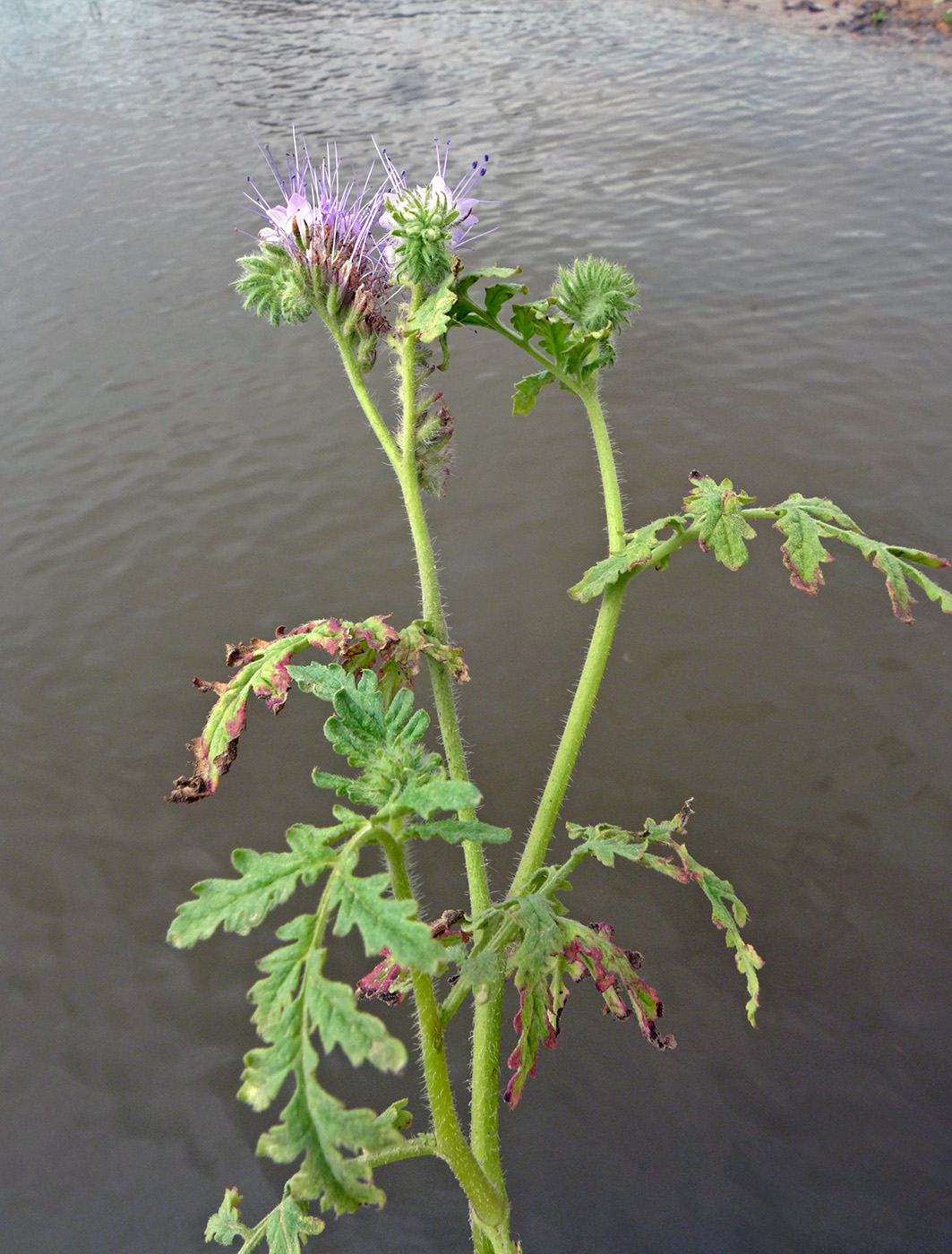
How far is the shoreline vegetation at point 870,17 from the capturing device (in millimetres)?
10203

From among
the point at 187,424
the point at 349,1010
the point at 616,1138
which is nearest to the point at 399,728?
the point at 349,1010

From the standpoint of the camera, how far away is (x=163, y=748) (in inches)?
125

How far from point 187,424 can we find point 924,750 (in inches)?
148

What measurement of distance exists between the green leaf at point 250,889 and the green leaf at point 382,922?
0.06 metres

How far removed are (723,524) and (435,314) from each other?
2.49ft

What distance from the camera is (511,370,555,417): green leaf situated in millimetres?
2293

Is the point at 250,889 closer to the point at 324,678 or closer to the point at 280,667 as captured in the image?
the point at 324,678

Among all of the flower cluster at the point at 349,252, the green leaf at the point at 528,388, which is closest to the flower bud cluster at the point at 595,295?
the green leaf at the point at 528,388

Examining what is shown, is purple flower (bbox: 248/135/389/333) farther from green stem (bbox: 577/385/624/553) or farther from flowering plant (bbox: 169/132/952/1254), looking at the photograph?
green stem (bbox: 577/385/624/553)

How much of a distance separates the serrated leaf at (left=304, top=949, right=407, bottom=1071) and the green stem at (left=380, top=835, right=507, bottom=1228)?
10.5 inches

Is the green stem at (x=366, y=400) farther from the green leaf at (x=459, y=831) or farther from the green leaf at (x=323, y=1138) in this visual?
the green leaf at (x=323, y=1138)

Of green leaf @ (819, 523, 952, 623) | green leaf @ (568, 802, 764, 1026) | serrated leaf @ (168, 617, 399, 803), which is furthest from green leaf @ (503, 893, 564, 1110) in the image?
green leaf @ (819, 523, 952, 623)

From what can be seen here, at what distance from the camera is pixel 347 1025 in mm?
1073

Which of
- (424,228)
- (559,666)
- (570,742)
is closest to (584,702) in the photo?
(570,742)
